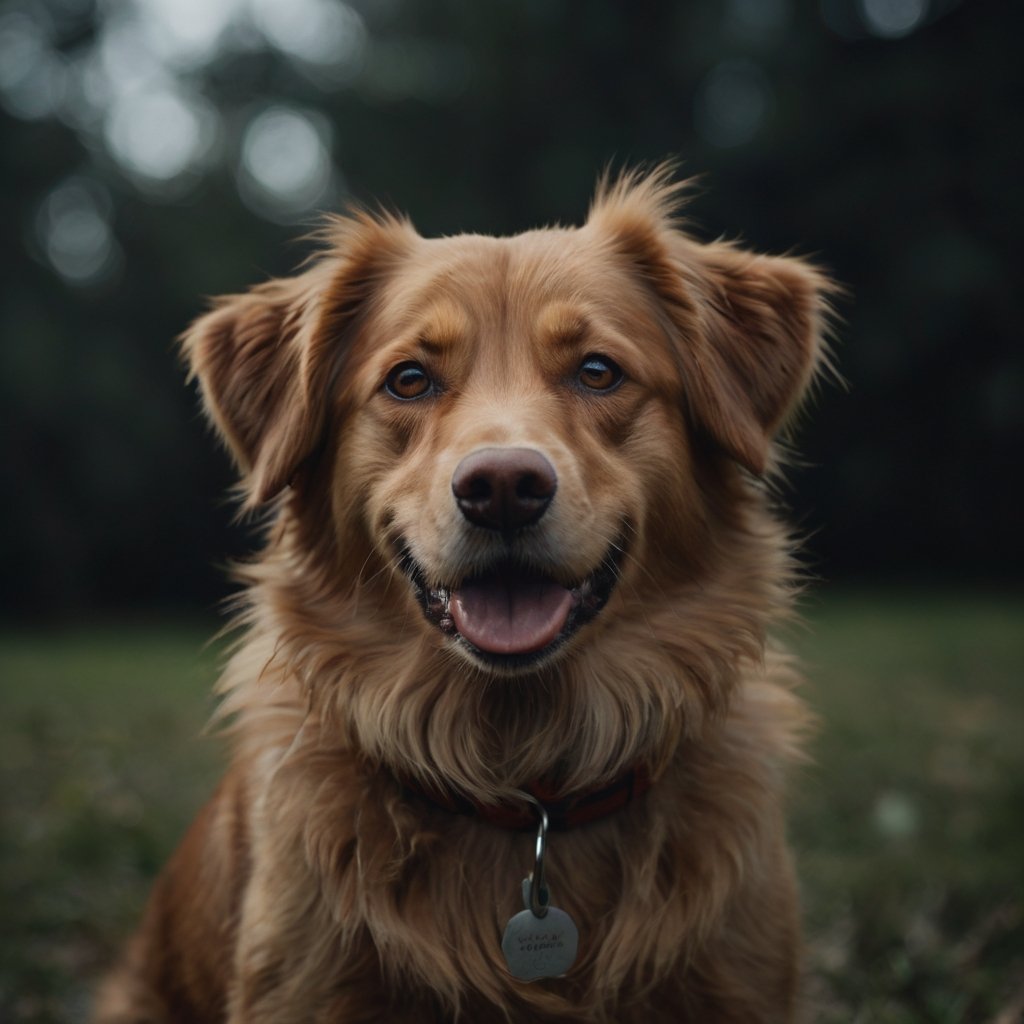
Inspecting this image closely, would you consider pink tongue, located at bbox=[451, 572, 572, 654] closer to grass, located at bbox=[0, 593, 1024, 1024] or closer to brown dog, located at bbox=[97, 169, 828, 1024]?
brown dog, located at bbox=[97, 169, 828, 1024]

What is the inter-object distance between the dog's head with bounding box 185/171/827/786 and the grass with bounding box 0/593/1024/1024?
0.68 m

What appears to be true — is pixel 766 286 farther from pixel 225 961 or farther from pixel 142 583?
pixel 142 583

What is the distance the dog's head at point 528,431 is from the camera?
2.81 metres

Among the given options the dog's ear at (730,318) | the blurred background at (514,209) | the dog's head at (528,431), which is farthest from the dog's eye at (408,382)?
the blurred background at (514,209)

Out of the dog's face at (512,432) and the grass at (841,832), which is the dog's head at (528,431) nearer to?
the dog's face at (512,432)

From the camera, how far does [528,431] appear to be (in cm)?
279

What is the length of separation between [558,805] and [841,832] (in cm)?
272

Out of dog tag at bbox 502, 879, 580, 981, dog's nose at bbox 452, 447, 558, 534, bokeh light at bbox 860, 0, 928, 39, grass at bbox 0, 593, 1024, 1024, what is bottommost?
grass at bbox 0, 593, 1024, 1024

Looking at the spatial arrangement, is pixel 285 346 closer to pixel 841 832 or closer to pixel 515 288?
pixel 515 288

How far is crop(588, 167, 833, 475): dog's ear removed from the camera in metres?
3.25

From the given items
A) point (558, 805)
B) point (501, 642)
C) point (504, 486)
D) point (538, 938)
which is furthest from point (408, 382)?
point (538, 938)

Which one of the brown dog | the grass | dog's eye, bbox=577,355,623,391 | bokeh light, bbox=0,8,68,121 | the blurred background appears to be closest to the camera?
the brown dog

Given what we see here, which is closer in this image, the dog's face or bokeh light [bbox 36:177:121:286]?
the dog's face

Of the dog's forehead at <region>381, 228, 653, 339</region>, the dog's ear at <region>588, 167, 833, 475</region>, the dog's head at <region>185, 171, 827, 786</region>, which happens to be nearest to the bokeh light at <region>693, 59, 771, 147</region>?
the dog's ear at <region>588, 167, 833, 475</region>
